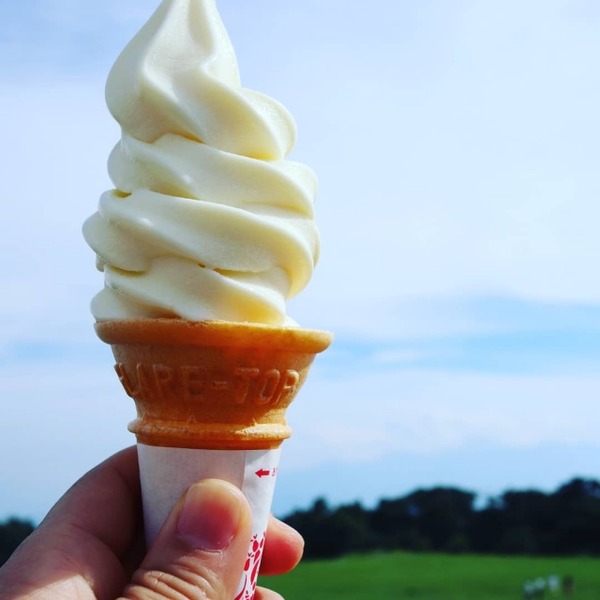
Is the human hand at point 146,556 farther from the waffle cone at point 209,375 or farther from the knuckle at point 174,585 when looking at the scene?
the waffle cone at point 209,375

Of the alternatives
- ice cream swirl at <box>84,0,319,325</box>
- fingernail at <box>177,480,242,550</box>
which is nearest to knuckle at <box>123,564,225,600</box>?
fingernail at <box>177,480,242,550</box>

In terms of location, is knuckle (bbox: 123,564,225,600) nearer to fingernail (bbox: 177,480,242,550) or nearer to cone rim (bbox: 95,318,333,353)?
fingernail (bbox: 177,480,242,550)

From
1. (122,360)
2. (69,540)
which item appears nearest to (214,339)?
(122,360)

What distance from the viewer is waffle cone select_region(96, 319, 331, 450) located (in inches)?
125

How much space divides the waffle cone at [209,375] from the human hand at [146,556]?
0.22m

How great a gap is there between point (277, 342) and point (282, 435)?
46 cm

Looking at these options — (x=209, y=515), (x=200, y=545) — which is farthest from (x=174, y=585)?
(x=209, y=515)

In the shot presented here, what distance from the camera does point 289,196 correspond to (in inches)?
137

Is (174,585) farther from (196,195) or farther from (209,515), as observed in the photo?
(196,195)

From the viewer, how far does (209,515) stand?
3213 millimetres

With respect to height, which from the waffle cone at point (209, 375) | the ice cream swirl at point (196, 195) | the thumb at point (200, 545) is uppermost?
the ice cream swirl at point (196, 195)

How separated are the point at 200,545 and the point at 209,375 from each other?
25.8 inches

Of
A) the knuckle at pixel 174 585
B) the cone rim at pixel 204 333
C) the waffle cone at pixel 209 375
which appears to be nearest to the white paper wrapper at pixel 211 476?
the waffle cone at pixel 209 375

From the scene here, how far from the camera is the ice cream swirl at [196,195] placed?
3301 mm
